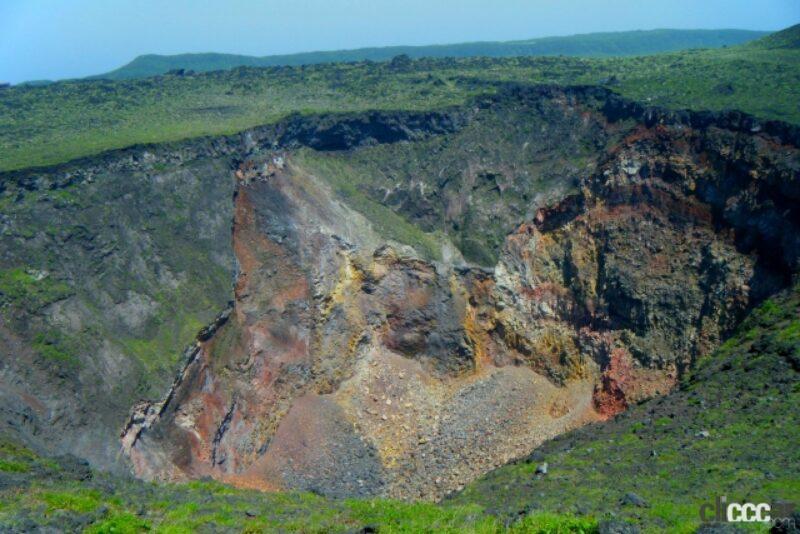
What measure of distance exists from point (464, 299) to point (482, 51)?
11895cm

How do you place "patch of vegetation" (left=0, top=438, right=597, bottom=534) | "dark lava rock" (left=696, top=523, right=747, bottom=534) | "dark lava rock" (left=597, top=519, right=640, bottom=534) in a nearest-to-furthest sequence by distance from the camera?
"dark lava rock" (left=696, top=523, right=747, bottom=534) < "dark lava rock" (left=597, top=519, right=640, bottom=534) < "patch of vegetation" (left=0, top=438, right=597, bottom=534)

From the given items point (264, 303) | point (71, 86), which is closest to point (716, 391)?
point (264, 303)

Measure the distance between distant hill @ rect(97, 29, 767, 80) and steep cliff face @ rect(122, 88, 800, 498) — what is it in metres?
90.7

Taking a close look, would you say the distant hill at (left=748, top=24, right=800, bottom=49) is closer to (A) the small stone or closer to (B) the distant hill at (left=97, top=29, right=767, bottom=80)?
(A) the small stone

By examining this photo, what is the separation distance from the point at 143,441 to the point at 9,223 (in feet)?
42.7

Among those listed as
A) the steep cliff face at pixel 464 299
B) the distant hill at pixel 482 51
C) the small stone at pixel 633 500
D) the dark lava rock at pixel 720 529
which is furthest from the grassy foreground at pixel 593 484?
the distant hill at pixel 482 51

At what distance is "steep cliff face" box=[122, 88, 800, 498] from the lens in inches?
1523

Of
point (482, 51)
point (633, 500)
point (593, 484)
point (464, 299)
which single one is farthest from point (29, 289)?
point (482, 51)

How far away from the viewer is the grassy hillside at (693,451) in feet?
69.5

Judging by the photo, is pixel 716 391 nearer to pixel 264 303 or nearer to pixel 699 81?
pixel 264 303

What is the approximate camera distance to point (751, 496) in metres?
20.3

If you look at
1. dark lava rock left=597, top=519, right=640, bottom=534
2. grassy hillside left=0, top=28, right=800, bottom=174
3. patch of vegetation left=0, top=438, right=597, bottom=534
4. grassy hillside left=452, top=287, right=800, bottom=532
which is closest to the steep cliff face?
grassy hillside left=0, top=28, right=800, bottom=174

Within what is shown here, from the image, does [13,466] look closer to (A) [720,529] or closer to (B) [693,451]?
(A) [720,529]

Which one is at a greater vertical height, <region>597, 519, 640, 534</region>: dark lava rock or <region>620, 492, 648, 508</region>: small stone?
<region>597, 519, 640, 534</region>: dark lava rock
